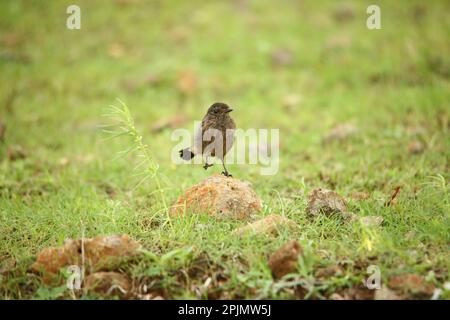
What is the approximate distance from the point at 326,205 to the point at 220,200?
0.92 m

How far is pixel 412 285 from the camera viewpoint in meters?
3.08

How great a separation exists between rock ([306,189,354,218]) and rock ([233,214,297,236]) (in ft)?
1.10

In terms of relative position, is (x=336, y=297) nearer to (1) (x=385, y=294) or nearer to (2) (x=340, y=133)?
(1) (x=385, y=294)

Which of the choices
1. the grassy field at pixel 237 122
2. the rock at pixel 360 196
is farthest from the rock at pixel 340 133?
the rock at pixel 360 196

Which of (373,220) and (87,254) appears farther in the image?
(373,220)

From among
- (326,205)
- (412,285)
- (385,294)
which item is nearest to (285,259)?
(385,294)

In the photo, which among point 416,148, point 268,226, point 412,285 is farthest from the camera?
point 416,148

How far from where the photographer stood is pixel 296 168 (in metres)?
6.26

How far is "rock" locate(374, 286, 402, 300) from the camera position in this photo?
3.07m

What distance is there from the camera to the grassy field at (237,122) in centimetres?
343

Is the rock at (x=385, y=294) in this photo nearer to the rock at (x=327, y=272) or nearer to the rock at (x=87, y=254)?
the rock at (x=327, y=272)

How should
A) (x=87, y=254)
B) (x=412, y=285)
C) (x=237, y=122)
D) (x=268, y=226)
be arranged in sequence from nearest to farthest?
(x=412, y=285), (x=87, y=254), (x=268, y=226), (x=237, y=122)

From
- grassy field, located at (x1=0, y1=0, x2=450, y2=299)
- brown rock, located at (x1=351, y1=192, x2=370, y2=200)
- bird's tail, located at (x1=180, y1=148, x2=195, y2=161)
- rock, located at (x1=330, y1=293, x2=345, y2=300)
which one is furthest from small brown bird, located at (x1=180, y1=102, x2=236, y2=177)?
rock, located at (x1=330, y1=293, x2=345, y2=300)
